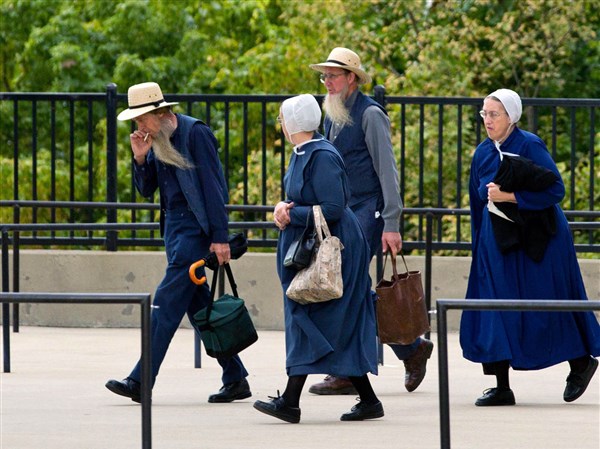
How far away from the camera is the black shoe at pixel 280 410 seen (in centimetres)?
703

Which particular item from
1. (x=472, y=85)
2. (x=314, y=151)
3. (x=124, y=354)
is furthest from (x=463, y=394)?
(x=472, y=85)

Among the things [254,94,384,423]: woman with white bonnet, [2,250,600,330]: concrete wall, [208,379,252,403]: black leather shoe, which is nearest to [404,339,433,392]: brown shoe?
[208,379,252,403]: black leather shoe

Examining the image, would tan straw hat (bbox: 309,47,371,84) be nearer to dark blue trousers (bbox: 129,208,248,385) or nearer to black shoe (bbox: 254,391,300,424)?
dark blue trousers (bbox: 129,208,248,385)

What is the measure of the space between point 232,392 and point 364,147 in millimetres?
1359

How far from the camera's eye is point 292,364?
7062 mm

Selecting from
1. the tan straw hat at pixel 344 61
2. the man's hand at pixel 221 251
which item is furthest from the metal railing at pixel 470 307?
the tan straw hat at pixel 344 61

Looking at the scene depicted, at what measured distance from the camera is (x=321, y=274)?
690 centimetres

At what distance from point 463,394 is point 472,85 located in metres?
11.2

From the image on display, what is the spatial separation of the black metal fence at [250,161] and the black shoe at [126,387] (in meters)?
1.84

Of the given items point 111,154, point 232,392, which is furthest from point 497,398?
point 111,154

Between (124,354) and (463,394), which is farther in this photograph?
(124,354)

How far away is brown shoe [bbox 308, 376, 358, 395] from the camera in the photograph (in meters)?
8.13

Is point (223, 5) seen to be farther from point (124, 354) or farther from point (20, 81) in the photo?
point (124, 354)

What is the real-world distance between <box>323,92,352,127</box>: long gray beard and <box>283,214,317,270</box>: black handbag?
102cm
